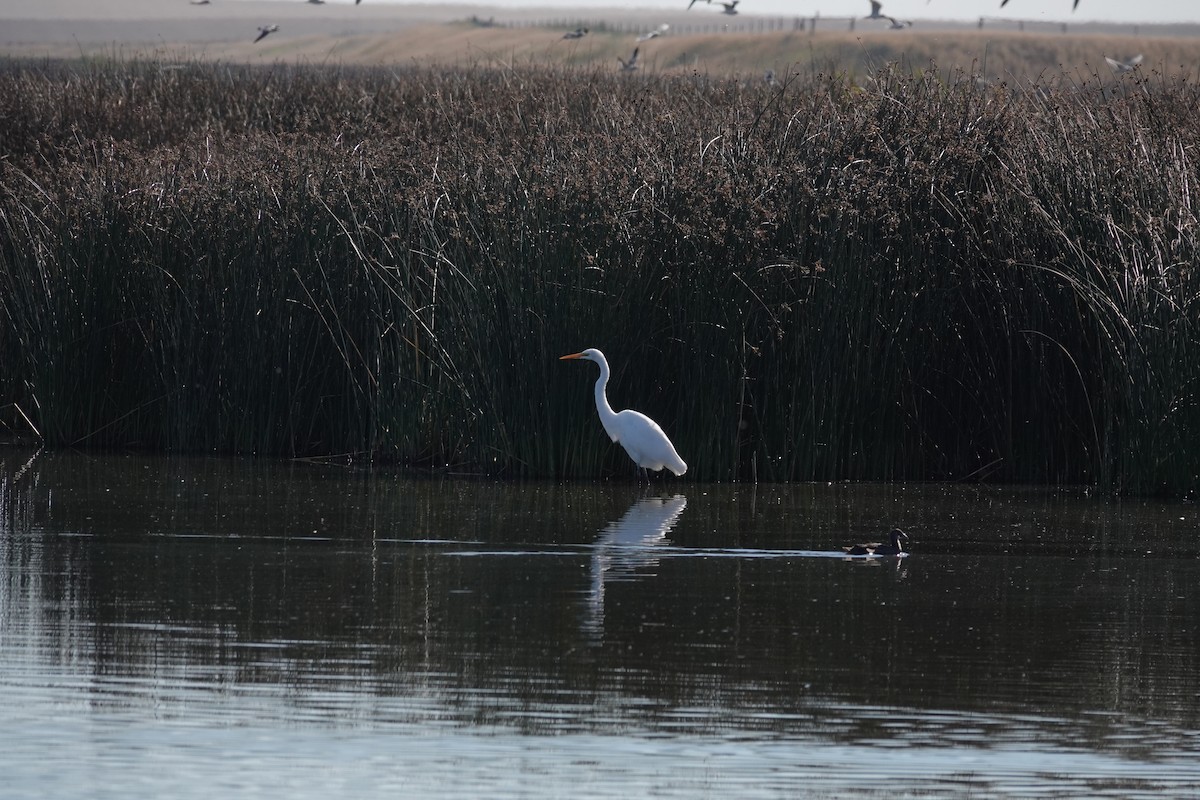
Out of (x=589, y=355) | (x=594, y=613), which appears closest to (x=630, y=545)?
(x=594, y=613)

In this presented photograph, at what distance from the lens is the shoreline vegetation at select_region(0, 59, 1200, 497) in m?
11.8

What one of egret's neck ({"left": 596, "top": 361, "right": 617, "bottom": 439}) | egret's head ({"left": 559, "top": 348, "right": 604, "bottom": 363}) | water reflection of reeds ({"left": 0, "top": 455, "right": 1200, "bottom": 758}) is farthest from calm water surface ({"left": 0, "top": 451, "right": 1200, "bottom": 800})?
egret's head ({"left": 559, "top": 348, "right": 604, "bottom": 363})

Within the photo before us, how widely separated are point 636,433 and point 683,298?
1.18 m

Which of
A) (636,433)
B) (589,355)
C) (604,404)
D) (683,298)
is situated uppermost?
(683,298)

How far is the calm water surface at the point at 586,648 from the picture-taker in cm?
511

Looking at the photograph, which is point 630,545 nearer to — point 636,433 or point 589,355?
point 636,433

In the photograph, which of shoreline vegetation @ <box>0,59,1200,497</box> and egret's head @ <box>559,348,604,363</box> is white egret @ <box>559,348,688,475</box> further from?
shoreline vegetation @ <box>0,59,1200,497</box>

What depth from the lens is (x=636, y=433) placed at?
36.5 ft

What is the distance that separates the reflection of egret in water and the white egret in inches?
9.8

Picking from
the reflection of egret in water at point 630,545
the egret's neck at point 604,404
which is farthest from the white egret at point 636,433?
the reflection of egret in water at point 630,545

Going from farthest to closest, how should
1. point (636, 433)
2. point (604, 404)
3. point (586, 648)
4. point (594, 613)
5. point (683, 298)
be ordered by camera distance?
point (683, 298), point (604, 404), point (636, 433), point (594, 613), point (586, 648)

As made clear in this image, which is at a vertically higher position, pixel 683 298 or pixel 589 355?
pixel 683 298

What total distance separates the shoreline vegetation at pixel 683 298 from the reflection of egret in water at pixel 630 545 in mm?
1283

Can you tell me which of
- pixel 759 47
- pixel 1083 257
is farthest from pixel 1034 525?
pixel 759 47
